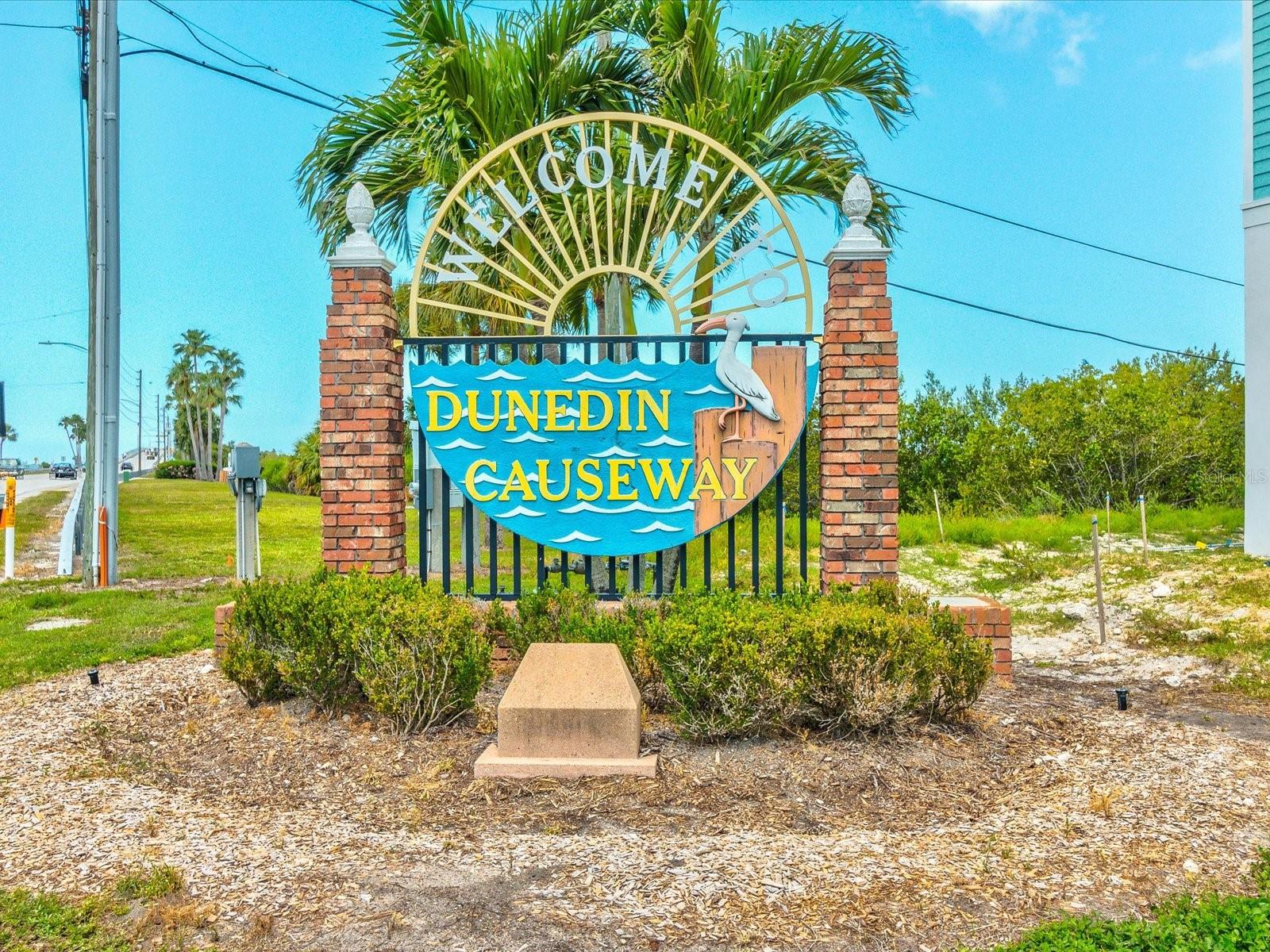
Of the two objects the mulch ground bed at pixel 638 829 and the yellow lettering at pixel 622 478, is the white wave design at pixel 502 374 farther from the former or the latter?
the mulch ground bed at pixel 638 829

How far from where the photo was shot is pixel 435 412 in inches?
241

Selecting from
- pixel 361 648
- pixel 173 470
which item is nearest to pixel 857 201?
pixel 361 648

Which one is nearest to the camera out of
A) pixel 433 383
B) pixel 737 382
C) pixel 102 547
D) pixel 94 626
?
pixel 737 382

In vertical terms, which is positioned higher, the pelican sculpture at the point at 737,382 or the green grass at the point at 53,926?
the pelican sculpture at the point at 737,382

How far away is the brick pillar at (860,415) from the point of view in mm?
5867

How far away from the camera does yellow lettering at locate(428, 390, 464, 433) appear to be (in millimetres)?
6113

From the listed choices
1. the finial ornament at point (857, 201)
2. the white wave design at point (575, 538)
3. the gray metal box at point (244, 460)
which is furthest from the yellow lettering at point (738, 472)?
the gray metal box at point (244, 460)

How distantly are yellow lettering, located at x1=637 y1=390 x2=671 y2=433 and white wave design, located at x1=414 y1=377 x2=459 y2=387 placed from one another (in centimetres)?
122

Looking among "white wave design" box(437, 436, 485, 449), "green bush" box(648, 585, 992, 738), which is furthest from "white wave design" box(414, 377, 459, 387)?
"green bush" box(648, 585, 992, 738)

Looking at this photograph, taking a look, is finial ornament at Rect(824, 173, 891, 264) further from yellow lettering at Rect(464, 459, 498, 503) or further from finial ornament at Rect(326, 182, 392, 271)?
finial ornament at Rect(326, 182, 392, 271)

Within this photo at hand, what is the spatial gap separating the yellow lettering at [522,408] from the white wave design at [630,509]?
0.60 m

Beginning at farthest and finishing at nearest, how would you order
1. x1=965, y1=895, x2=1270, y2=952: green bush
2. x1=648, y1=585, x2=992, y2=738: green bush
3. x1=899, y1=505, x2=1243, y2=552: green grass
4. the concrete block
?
1. x1=899, y1=505, x2=1243, y2=552: green grass
2. x1=648, y1=585, x2=992, y2=738: green bush
3. the concrete block
4. x1=965, y1=895, x2=1270, y2=952: green bush

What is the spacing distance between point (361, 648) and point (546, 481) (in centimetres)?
175

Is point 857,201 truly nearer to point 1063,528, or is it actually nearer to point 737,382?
point 737,382
